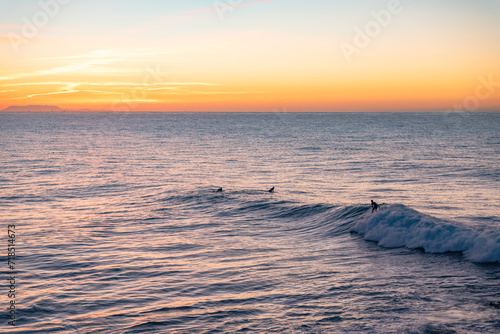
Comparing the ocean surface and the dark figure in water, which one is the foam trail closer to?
the ocean surface

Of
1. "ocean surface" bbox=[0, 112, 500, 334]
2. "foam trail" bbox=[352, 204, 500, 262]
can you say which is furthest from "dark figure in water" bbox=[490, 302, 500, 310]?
"foam trail" bbox=[352, 204, 500, 262]

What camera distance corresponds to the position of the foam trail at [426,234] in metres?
17.5

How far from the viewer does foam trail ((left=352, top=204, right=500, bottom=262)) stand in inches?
688

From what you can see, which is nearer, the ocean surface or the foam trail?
the ocean surface

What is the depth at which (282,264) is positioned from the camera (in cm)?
1678

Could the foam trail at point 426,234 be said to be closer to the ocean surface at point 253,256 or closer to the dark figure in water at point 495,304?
the ocean surface at point 253,256

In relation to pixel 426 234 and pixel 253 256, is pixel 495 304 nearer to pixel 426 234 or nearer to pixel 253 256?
pixel 426 234

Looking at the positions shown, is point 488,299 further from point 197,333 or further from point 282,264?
point 197,333

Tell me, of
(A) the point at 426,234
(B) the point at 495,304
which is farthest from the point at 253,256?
(B) the point at 495,304

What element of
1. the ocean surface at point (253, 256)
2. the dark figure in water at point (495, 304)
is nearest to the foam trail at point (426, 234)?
the ocean surface at point (253, 256)

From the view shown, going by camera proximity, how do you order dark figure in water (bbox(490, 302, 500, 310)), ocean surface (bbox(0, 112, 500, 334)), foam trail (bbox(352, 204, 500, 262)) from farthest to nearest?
foam trail (bbox(352, 204, 500, 262)), dark figure in water (bbox(490, 302, 500, 310)), ocean surface (bbox(0, 112, 500, 334))

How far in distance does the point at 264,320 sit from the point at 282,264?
5.16 m

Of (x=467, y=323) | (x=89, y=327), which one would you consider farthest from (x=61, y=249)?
(x=467, y=323)

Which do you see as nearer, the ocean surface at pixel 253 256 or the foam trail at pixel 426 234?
the ocean surface at pixel 253 256
